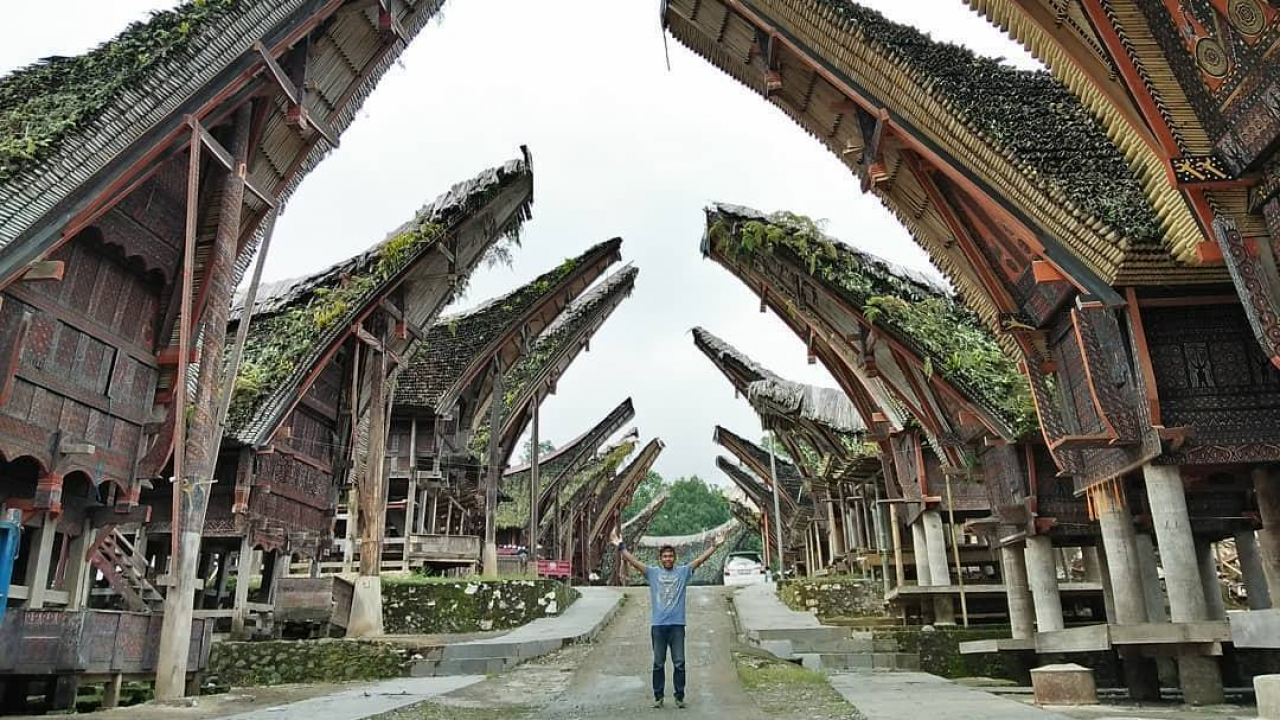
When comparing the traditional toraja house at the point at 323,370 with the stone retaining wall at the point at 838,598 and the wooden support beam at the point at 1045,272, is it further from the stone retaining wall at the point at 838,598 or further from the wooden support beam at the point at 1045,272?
the wooden support beam at the point at 1045,272

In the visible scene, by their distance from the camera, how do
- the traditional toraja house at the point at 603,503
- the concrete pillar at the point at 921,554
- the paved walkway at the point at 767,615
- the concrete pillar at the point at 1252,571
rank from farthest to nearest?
the traditional toraja house at the point at 603,503
the concrete pillar at the point at 921,554
the paved walkway at the point at 767,615
the concrete pillar at the point at 1252,571

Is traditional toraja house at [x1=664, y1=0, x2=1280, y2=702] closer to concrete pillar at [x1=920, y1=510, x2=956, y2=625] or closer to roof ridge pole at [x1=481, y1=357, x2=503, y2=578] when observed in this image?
concrete pillar at [x1=920, y1=510, x2=956, y2=625]

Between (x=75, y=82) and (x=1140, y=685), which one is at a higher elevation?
(x=75, y=82)

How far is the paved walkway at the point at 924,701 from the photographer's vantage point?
507 cm

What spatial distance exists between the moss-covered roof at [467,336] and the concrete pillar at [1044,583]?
13.0 metres

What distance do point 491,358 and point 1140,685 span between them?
15.7 meters

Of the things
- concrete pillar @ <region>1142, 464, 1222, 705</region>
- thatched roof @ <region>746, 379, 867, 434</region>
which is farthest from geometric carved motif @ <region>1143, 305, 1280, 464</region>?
thatched roof @ <region>746, 379, 867, 434</region>

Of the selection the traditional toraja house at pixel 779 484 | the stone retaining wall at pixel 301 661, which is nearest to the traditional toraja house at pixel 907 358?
the stone retaining wall at pixel 301 661

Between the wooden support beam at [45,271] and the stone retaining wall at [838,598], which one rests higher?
the wooden support beam at [45,271]

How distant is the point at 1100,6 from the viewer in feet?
17.4

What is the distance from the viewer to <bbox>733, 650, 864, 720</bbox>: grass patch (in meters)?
5.84

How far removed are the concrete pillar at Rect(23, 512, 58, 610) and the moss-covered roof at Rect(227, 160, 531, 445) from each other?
4.60 meters

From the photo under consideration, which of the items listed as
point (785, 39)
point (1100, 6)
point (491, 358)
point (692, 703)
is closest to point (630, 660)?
point (692, 703)

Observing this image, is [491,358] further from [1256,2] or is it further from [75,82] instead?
[1256,2]
